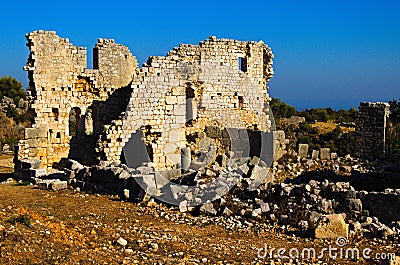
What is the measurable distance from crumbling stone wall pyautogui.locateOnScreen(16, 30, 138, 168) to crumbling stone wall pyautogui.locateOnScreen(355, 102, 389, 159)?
34.0ft

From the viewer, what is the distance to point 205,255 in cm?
758

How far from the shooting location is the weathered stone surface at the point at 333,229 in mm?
8523

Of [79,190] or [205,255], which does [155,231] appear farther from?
[79,190]

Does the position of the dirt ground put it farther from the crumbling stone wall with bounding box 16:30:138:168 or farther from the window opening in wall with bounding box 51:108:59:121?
the window opening in wall with bounding box 51:108:59:121

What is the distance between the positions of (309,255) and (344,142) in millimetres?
23153

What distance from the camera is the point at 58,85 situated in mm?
16125

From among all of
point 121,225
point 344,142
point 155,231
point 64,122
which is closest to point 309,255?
point 155,231

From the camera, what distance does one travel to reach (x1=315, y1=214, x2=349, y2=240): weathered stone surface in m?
8.52

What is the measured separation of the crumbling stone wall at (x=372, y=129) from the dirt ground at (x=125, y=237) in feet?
39.7

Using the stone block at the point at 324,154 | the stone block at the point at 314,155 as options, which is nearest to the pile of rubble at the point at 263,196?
the stone block at the point at 314,155

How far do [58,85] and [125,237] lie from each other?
9.19 meters

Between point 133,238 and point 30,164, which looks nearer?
point 133,238
